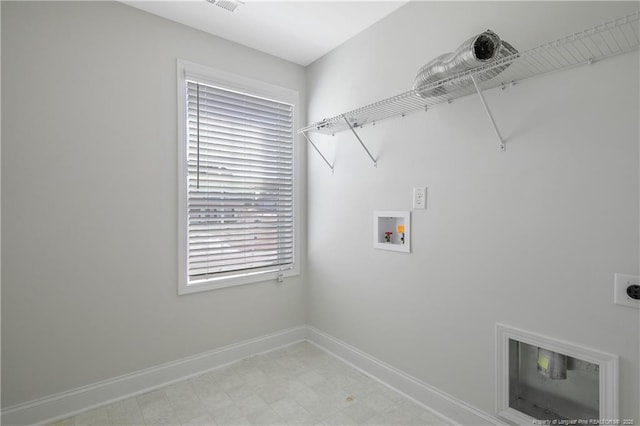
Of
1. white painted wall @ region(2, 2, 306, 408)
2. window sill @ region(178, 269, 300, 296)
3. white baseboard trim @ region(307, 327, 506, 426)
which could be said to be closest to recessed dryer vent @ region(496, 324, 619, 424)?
white baseboard trim @ region(307, 327, 506, 426)

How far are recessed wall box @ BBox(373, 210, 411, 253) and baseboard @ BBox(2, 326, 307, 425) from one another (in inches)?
49.7

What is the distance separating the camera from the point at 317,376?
2363mm

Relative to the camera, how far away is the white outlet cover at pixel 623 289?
1275 millimetres

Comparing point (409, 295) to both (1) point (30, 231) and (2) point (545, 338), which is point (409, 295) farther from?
(1) point (30, 231)

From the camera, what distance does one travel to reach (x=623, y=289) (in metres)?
1.30

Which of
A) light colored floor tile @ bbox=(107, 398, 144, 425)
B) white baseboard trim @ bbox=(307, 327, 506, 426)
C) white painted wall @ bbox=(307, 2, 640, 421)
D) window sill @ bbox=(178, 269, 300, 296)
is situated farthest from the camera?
window sill @ bbox=(178, 269, 300, 296)

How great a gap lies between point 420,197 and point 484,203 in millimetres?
387

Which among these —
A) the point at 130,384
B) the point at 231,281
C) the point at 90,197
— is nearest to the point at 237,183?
the point at 231,281

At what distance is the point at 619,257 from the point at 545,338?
1.55 feet

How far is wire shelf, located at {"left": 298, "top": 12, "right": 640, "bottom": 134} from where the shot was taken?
122 cm

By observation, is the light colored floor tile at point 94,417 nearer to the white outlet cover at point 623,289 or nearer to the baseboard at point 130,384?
the baseboard at point 130,384

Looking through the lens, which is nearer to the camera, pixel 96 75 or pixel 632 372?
pixel 632 372

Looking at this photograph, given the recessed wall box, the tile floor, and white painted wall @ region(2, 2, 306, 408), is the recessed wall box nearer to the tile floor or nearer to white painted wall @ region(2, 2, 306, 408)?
the tile floor

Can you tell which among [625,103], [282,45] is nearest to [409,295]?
[625,103]
